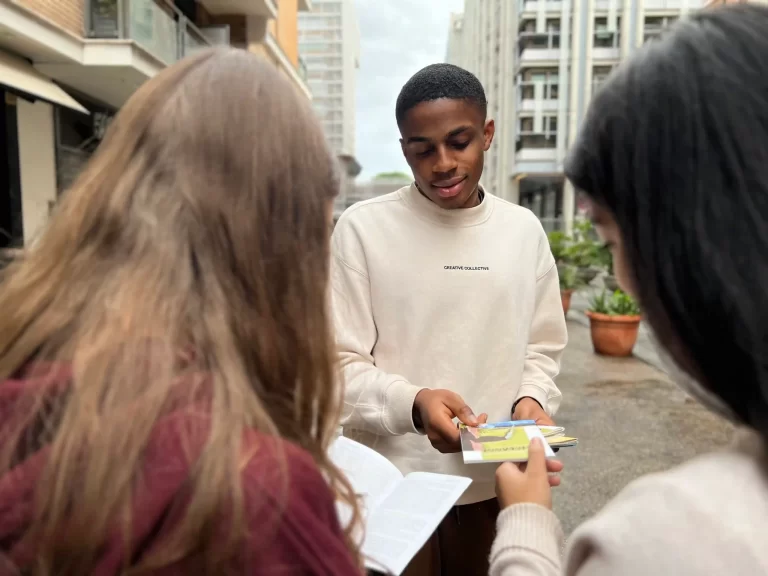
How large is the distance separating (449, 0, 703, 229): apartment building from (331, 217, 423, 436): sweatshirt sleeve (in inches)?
526

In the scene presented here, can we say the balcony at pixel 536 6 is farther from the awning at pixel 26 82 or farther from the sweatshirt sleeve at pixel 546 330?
the sweatshirt sleeve at pixel 546 330

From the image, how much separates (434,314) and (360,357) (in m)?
0.21

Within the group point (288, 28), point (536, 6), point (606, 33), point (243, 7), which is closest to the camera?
point (243, 7)

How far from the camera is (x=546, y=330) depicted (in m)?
1.59

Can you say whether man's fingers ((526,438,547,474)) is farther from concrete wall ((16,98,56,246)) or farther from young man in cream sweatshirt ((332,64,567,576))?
concrete wall ((16,98,56,246))

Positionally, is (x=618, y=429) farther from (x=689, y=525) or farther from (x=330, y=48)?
(x=330, y=48)

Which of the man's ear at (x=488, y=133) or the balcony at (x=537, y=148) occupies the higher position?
the balcony at (x=537, y=148)

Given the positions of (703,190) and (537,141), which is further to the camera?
(537,141)

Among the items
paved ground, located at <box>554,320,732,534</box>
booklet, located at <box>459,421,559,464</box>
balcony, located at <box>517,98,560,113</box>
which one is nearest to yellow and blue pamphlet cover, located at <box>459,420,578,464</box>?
booklet, located at <box>459,421,559,464</box>

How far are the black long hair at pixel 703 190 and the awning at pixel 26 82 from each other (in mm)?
6680

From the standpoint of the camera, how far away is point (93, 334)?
57 cm

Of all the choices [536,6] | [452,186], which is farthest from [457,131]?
[536,6]

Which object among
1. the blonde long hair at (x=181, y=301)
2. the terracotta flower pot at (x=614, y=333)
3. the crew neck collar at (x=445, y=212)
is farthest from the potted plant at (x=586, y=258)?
the blonde long hair at (x=181, y=301)

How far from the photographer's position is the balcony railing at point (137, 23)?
743 centimetres
